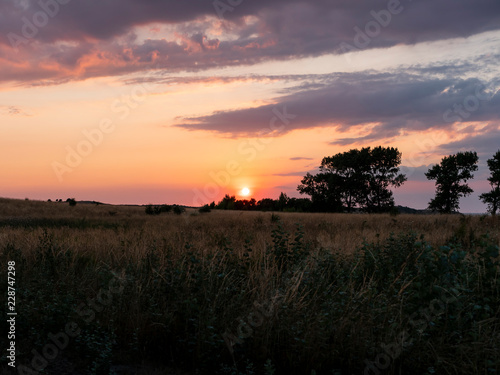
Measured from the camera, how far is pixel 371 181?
56062mm

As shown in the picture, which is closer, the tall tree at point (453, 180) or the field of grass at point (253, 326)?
the field of grass at point (253, 326)

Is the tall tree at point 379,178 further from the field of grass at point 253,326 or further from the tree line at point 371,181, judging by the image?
the field of grass at point 253,326

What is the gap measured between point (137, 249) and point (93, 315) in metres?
3.14

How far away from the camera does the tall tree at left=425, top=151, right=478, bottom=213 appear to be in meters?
49.4

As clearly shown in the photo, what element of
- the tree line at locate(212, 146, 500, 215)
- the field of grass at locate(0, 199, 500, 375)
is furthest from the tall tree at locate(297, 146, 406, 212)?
the field of grass at locate(0, 199, 500, 375)

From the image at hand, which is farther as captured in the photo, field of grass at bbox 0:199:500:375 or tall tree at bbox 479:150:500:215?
tall tree at bbox 479:150:500:215

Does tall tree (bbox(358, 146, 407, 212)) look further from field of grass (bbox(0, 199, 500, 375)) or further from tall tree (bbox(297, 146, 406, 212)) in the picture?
field of grass (bbox(0, 199, 500, 375))

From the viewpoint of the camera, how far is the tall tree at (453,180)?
4941 cm

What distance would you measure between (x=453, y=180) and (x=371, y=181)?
10308mm

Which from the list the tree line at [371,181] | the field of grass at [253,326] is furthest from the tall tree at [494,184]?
the field of grass at [253,326]

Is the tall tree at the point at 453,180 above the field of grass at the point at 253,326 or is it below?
above

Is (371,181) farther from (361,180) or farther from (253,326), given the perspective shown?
(253,326)

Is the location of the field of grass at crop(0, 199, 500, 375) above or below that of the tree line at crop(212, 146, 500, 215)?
below

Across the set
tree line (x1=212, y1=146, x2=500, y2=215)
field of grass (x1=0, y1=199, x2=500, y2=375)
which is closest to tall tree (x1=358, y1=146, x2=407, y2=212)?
tree line (x1=212, y1=146, x2=500, y2=215)
